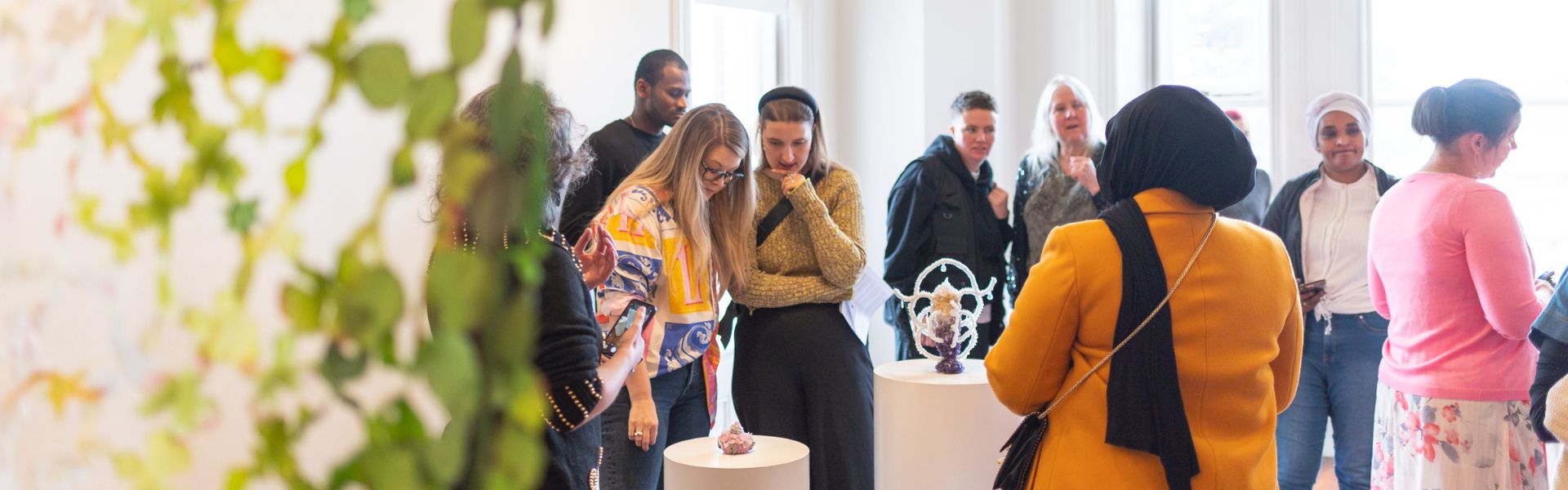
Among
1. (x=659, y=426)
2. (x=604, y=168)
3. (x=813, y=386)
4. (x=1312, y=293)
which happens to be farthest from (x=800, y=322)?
(x=1312, y=293)

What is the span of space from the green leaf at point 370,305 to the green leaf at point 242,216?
0.04m

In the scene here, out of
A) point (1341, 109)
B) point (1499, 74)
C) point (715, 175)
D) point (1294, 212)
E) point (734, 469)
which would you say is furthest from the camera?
point (1499, 74)

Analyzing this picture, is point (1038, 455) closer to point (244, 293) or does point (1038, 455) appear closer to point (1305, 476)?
point (244, 293)

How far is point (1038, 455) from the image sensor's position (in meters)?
1.89

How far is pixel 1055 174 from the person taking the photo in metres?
3.92

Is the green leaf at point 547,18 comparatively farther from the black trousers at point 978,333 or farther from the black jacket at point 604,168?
the black trousers at point 978,333

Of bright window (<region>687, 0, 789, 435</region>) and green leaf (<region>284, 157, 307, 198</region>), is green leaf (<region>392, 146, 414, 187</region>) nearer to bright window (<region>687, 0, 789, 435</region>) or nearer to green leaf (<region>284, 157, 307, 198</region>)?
green leaf (<region>284, 157, 307, 198</region>)

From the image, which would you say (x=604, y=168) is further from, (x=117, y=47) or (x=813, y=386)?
(x=117, y=47)

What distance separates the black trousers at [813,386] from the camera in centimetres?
303

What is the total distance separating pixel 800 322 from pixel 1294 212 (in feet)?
5.42

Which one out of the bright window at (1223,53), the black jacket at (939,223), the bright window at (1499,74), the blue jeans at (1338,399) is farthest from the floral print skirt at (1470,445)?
the bright window at (1223,53)

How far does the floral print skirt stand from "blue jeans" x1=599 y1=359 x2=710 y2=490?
1626 mm

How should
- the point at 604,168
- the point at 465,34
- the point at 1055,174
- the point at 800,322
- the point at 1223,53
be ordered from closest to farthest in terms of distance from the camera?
1. the point at 465,34
2. the point at 800,322
3. the point at 604,168
4. the point at 1055,174
5. the point at 1223,53

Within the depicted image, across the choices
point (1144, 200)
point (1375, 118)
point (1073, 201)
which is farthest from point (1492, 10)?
point (1144, 200)
